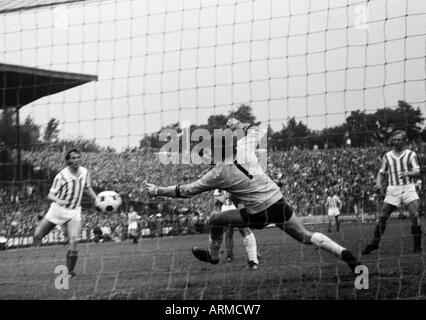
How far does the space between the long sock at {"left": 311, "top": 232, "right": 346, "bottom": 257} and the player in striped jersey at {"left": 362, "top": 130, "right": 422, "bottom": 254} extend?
2.96 m

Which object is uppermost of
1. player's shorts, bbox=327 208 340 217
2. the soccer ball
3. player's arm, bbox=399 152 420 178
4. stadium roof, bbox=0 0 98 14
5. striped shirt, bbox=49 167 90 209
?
stadium roof, bbox=0 0 98 14

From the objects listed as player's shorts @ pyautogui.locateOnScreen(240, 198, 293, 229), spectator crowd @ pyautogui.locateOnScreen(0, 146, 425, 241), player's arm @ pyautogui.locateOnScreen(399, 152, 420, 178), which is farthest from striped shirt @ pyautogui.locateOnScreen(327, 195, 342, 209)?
player's shorts @ pyautogui.locateOnScreen(240, 198, 293, 229)

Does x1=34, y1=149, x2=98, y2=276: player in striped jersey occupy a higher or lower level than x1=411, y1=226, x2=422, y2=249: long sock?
higher

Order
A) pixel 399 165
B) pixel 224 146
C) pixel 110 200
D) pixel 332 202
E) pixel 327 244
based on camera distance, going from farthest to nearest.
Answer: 1. pixel 332 202
2. pixel 110 200
3. pixel 399 165
4. pixel 224 146
5. pixel 327 244

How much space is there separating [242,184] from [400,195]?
143 inches

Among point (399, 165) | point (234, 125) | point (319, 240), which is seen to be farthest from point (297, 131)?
point (319, 240)

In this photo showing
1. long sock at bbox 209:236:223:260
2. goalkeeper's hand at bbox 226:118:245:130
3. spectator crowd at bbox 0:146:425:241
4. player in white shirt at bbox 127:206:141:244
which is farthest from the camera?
player in white shirt at bbox 127:206:141:244

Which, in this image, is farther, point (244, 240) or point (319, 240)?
point (244, 240)

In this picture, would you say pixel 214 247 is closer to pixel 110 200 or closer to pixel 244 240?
pixel 244 240

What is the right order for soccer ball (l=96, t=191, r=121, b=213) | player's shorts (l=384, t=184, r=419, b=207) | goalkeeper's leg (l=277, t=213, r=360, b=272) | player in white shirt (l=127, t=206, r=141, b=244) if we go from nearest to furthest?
goalkeeper's leg (l=277, t=213, r=360, b=272)
player's shorts (l=384, t=184, r=419, b=207)
soccer ball (l=96, t=191, r=121, b=213)
player in white shirt (l=127, t=206, r=141, b=244)

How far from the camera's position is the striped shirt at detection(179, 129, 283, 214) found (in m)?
6.06

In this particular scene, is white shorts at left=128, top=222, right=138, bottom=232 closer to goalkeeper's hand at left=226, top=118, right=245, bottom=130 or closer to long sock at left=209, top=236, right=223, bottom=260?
long sock at left=209, top=236, right=223, bottom=260

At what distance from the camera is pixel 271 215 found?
6.13 meters
